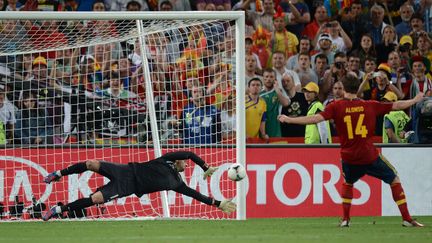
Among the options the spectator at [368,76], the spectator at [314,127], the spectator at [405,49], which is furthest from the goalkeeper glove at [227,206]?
the spectator at [405,49]

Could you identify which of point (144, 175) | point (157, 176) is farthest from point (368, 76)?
point (144, 175)

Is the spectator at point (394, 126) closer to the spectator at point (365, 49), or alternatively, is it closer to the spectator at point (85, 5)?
the spectator at point (365, 49)

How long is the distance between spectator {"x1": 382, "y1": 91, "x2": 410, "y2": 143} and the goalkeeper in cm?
413

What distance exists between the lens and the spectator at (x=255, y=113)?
63.1ft

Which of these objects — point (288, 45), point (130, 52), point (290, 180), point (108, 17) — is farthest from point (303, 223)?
point (288, 45)

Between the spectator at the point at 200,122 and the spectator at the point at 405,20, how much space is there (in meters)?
5.76

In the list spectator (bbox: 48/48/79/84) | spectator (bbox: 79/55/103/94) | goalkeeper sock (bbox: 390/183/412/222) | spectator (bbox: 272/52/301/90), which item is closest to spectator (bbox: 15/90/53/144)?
spectator (bbox: 48/48/79/84)

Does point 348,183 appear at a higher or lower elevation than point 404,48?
lower

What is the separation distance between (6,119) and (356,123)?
6387mm

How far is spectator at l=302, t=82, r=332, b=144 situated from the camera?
1887 centimetres

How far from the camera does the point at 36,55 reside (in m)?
18.7

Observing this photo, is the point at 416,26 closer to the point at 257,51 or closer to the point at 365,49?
the point at 365,49

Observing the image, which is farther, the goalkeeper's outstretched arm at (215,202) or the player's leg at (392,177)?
the goalkeeper's outstretched arm at (215,202)

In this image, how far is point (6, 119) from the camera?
18.1m
